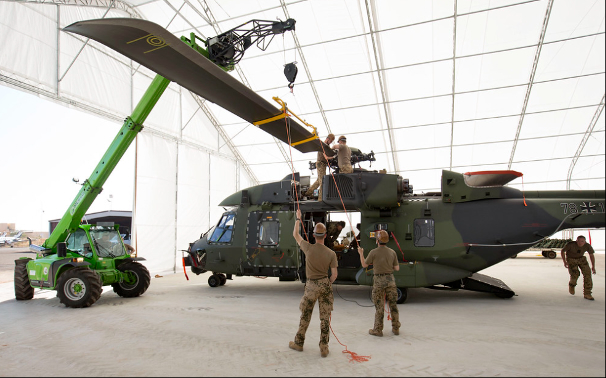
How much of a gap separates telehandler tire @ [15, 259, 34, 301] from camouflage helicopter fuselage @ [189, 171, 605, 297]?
4275 millimetres

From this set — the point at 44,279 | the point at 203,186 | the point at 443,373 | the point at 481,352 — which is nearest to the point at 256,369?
the point at 443,373

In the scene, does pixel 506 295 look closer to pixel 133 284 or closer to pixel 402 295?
pixel 402 295

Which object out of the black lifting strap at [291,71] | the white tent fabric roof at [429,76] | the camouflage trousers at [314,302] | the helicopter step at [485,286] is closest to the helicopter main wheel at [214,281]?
the black lifting strap at [291,71]

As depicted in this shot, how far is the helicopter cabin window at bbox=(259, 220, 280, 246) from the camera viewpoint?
9414mm

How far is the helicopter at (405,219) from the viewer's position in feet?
25.6

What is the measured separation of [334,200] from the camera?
885cm

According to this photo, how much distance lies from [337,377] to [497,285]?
20.0 feet

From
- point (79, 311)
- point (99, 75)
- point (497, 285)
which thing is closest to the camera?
point (79, 311)

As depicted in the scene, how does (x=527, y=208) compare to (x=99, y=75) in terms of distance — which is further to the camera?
(x=99, y=75)

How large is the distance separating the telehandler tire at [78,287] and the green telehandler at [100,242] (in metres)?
0.02

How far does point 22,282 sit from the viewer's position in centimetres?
870

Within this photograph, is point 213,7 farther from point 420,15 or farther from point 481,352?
point 481,352

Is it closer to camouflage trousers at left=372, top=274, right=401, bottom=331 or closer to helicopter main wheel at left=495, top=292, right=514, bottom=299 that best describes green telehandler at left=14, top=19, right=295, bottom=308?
camouflage trousers at left=372, top=274, right=401, bottom=331

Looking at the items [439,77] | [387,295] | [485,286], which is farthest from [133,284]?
[439,77]
